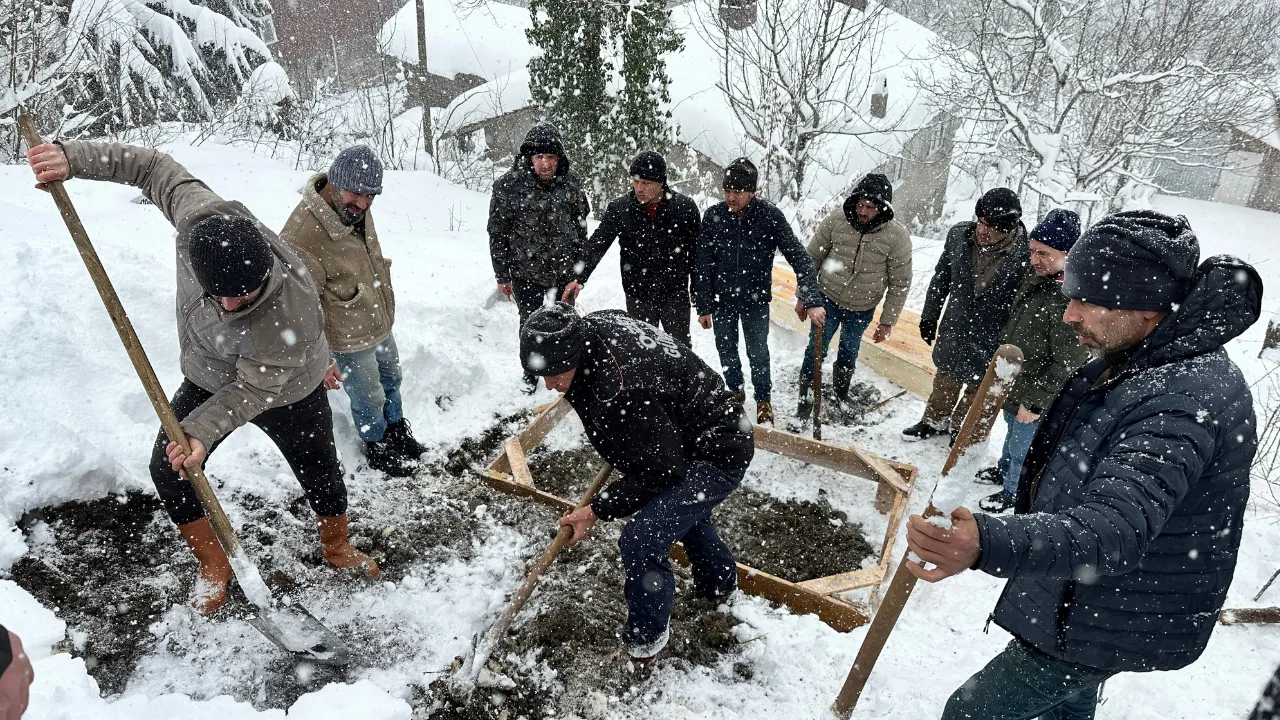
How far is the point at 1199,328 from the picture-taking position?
158 cm

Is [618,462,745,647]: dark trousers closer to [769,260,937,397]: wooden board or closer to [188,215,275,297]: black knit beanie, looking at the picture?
[188,215,275,297]: black knit beanie

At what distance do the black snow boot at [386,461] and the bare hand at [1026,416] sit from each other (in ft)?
12.1

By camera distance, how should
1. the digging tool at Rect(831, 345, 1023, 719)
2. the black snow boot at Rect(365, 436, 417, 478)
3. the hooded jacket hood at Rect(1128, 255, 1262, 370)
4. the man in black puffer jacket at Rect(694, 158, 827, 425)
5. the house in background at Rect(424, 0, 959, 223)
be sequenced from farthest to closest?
the house in background at Rect(424, 0, 959, 223) < the man in black puffer jacket at Rect(694, 158, 827, 425) < the black snow boot at Rect(365, 436, 417, 478) < the digging tool at Rect(831, 345, 1023, 719) < the hooded jacket hood at Rect(1128, 255, 1262, 370)

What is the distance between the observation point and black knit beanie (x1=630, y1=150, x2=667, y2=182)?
4.34 metres

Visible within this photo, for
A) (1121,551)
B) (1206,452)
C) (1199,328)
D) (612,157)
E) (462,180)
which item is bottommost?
(462,180)

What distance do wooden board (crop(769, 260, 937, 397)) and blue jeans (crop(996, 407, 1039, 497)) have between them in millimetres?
1092

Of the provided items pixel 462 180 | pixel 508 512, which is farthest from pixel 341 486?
pixel 462 180

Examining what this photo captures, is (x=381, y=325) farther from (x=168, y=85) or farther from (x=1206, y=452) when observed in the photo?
(x=168, y=85)

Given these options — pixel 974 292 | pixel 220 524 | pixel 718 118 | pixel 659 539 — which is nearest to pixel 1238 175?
pixel 718 118

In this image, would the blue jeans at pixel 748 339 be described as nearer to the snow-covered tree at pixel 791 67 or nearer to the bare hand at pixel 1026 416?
the bare hand at pixel 1026 416

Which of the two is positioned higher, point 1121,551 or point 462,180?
point 1121,551

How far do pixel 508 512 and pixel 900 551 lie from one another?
→ 2.27 meters

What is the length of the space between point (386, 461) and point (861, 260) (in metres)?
3.49

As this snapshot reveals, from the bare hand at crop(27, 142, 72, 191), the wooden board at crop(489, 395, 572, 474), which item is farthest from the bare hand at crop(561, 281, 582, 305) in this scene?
the bare hand at crop(27, 142, 72, 191)
